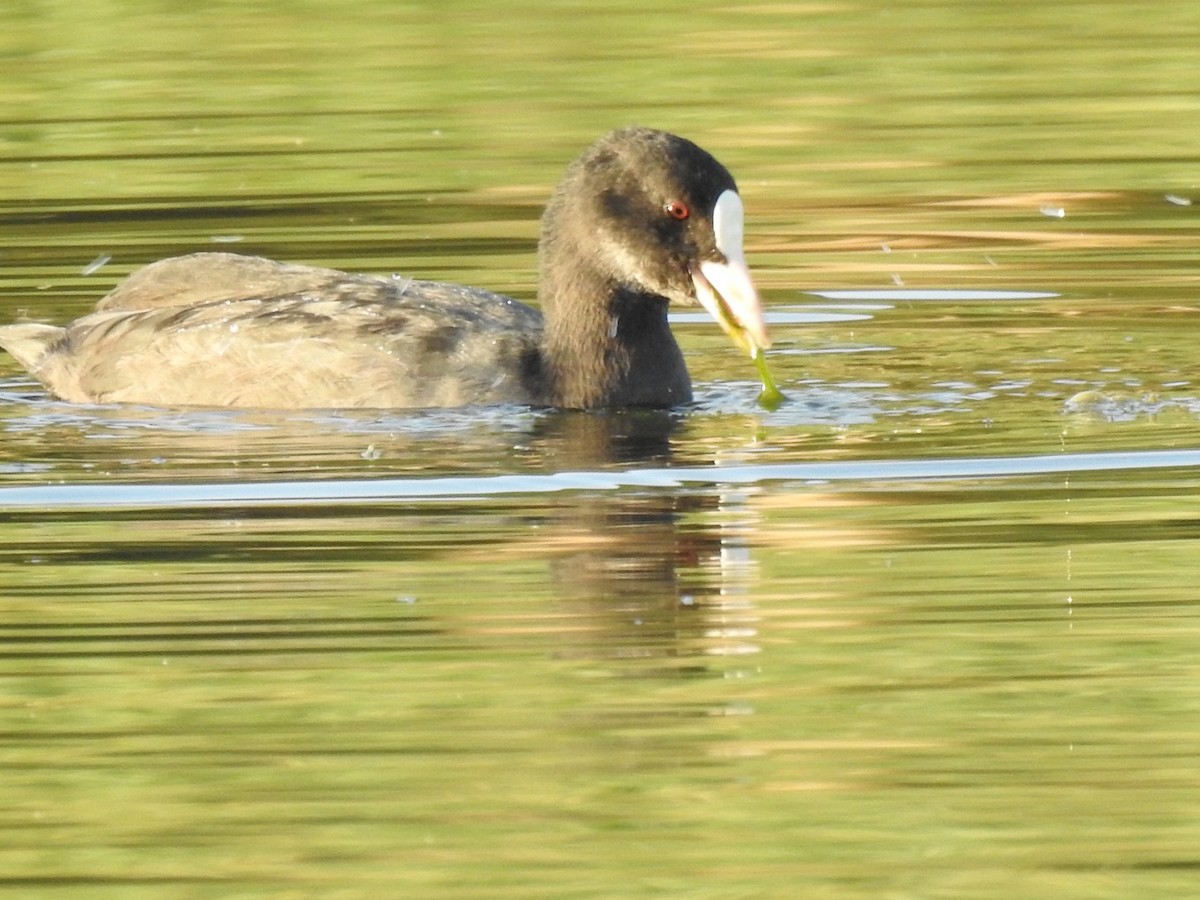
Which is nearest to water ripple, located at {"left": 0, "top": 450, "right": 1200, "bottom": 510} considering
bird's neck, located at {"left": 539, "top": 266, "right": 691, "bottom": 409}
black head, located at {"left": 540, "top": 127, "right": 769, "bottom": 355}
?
black head, located at {"left": 540, "top": 127, "right": 769, "bottom": 355}

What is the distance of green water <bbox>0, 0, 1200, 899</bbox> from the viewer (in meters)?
5.28

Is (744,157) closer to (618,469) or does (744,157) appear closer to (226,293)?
(226,293)

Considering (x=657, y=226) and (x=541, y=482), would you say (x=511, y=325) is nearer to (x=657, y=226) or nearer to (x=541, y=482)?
(x=657, y=226)

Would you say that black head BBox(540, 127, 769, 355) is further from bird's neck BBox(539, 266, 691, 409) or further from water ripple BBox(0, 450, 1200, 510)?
water ripple BBox(0, 450, 1200, 510)

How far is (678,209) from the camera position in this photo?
9406 millimetres

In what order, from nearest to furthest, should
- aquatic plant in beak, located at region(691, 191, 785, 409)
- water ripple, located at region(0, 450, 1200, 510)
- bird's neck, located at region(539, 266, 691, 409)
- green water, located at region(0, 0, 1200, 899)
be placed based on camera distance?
green water, located at region(0, 0, 1200, 899) < water ripple, located at region(0, 450, 1200, 510) < aquatic plant in beak, located at region(691, 191, 785, 409) < bird's neck, located at region(539, 266, 691, 409)

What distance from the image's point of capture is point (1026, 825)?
206 inches

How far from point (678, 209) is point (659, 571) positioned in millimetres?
2488

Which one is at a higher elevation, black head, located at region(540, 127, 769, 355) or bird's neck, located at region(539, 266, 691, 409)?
black head, located at region(540, 127, 769, 355)

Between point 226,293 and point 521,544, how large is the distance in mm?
3002

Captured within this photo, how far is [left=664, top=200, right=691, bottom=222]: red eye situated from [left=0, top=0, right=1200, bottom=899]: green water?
65cm

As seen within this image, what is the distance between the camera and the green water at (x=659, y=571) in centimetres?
528

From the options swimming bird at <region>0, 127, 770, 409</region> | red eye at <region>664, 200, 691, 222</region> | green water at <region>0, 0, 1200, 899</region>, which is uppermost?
red eye at <region>664, 200, 691, 222</region>

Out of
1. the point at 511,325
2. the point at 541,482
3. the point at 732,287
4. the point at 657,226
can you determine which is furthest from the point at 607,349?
the point at 541,482
